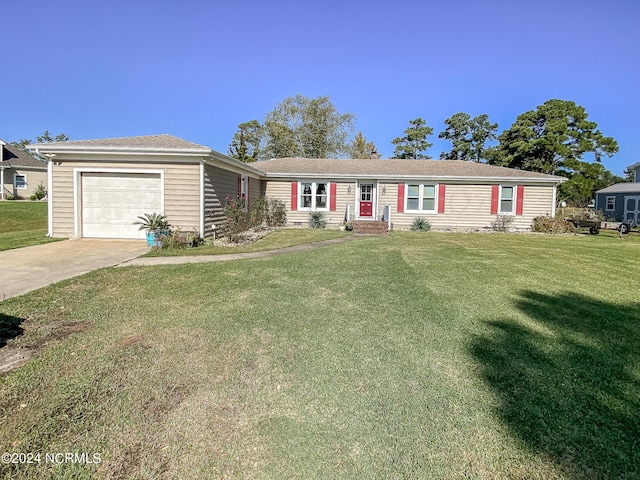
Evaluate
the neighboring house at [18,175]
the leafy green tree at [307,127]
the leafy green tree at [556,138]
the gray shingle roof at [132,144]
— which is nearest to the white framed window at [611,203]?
the leafy green tree at [556,138]

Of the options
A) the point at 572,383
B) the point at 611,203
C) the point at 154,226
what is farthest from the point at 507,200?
the point at 611,203

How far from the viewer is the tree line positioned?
101 ft

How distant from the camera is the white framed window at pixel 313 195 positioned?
18.1 meters

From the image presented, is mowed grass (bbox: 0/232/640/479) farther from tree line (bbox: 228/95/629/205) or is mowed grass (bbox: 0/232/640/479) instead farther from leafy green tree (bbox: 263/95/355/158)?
leafy green tree (bbox: 263/95/355/158)

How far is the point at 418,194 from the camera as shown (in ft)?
58.5

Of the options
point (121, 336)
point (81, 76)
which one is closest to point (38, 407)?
point (121, 336)

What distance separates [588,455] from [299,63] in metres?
24.4

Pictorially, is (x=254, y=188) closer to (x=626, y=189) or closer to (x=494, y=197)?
(x=494, y=197)

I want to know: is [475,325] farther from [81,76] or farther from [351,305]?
[81,76]

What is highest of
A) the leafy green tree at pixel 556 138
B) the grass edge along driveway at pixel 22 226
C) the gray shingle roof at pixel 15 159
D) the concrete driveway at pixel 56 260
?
the leafy green tree at pixel 556 138

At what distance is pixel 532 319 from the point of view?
4.71 metres

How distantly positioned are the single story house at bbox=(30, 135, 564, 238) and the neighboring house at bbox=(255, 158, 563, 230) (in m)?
0.05

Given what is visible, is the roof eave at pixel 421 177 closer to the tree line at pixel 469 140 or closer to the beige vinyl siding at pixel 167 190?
the beige vinyl siding at pixel 167 190

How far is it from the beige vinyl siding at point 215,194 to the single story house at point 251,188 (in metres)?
0.04
